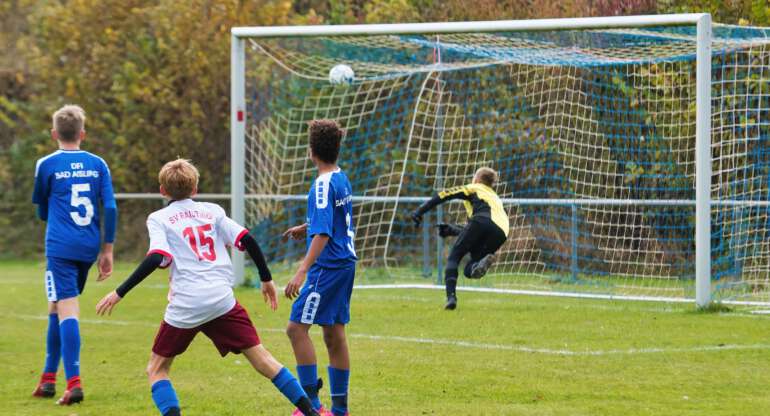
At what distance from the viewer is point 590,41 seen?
47.9ft

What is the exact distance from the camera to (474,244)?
1362 cm

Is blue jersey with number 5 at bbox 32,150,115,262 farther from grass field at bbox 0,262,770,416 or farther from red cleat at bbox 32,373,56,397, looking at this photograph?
grass field at bbox 0,262,770,416

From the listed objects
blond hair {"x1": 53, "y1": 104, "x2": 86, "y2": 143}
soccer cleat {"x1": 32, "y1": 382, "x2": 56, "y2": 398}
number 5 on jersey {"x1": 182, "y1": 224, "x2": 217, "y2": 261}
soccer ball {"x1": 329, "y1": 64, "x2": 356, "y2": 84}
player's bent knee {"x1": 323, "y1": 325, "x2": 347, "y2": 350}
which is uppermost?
soccer ball {"x1": 329, "y1": 64, "x2": 356, "y2": 84}

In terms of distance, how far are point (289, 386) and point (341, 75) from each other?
973 cm

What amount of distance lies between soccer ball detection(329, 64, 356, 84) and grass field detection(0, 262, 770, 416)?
3116 mm

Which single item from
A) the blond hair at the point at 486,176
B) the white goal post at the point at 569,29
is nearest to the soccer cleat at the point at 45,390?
the blond hair at the point at 486,176

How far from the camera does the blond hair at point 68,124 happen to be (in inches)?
325

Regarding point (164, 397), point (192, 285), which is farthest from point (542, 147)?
point (164, 397)

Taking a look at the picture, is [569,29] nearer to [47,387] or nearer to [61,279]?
[61,279]

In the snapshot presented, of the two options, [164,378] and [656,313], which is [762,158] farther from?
[164,378]

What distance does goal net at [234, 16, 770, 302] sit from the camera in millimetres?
14078

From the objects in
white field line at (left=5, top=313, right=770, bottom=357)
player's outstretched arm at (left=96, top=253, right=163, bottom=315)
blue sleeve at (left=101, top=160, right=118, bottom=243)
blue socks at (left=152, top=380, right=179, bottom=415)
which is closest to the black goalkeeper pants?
white field line at (left=5, top=313, right=770, bottom=357)

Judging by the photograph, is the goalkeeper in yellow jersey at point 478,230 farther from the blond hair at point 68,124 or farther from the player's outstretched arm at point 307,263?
the player's outstretched arm at point 307,263

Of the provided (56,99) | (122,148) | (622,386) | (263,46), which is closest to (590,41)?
(263,46)
